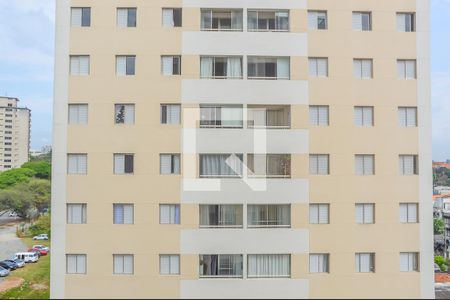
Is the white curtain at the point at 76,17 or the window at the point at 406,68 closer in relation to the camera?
the white curtain at the point at 76,17

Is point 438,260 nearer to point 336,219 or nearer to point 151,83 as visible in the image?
point 336,219

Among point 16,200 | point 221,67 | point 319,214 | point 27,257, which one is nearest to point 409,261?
point 319,214

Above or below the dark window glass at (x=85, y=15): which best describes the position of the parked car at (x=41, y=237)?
below

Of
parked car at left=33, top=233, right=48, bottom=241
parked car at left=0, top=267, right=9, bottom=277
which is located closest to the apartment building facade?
parked car at left=0, top=267, right=9, bottom=277

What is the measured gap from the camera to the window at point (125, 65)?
11.0m

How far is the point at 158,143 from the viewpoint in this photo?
35.7ft

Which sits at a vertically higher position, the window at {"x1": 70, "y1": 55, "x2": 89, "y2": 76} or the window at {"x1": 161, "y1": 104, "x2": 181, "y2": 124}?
the window at {"x1": 70, "y1": 55, "x2": 89, "y2": 76}

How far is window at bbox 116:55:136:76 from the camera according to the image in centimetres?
1101

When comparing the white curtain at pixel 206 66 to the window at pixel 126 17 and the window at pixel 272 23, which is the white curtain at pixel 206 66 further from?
the window at pixel 126 17

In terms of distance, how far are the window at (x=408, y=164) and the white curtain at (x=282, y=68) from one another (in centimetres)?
430

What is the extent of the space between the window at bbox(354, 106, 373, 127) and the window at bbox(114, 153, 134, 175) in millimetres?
6846

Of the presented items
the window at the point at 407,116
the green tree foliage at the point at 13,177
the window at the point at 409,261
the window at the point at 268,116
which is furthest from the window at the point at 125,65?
the green tree foliage at the point at 13,177

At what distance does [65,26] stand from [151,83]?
3049 mm

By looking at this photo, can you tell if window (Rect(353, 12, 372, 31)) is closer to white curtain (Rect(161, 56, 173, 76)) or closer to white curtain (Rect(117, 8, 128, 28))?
white curtain (Rect(161, 56, 173, 76))
